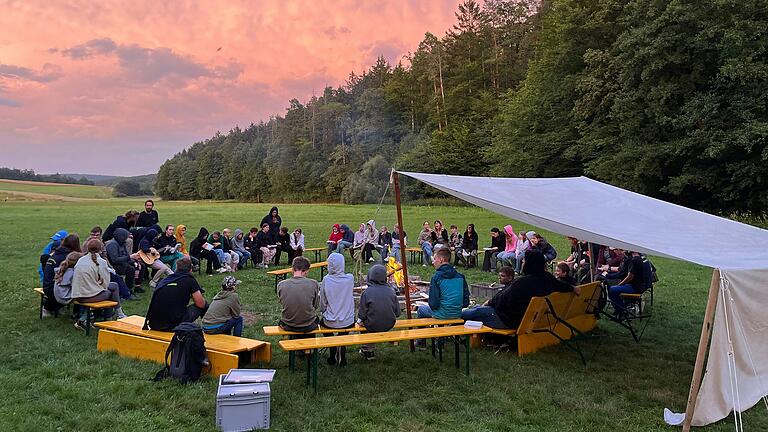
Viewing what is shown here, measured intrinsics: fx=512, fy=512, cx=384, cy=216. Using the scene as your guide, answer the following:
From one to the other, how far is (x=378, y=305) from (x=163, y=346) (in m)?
2.45

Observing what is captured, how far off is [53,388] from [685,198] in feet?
95.1

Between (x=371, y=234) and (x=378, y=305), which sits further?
(x=371, y=234)

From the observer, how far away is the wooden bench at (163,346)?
210 inches

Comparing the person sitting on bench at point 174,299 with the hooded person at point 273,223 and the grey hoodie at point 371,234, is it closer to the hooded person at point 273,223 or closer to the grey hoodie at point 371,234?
the hooded person at point 273,223

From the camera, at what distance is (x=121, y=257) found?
9.41 m

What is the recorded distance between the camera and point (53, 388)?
4.94 m

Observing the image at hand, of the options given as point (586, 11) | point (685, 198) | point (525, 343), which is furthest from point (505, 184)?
point (586, 11)

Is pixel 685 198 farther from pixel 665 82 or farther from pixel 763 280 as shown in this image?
pixel 763 280

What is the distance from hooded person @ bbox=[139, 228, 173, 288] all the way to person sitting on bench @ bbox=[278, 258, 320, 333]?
561 cm

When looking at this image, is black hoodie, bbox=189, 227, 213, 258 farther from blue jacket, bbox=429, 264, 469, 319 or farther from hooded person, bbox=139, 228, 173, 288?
blue jacket, bbox=429, 264, 469, 319

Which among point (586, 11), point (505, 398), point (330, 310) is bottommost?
point (505, 398)

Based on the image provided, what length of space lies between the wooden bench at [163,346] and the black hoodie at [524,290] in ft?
9.41

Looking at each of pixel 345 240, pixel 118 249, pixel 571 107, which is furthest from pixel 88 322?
pixel 571 107

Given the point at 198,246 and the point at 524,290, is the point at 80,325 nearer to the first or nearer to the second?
the point at 198,246
